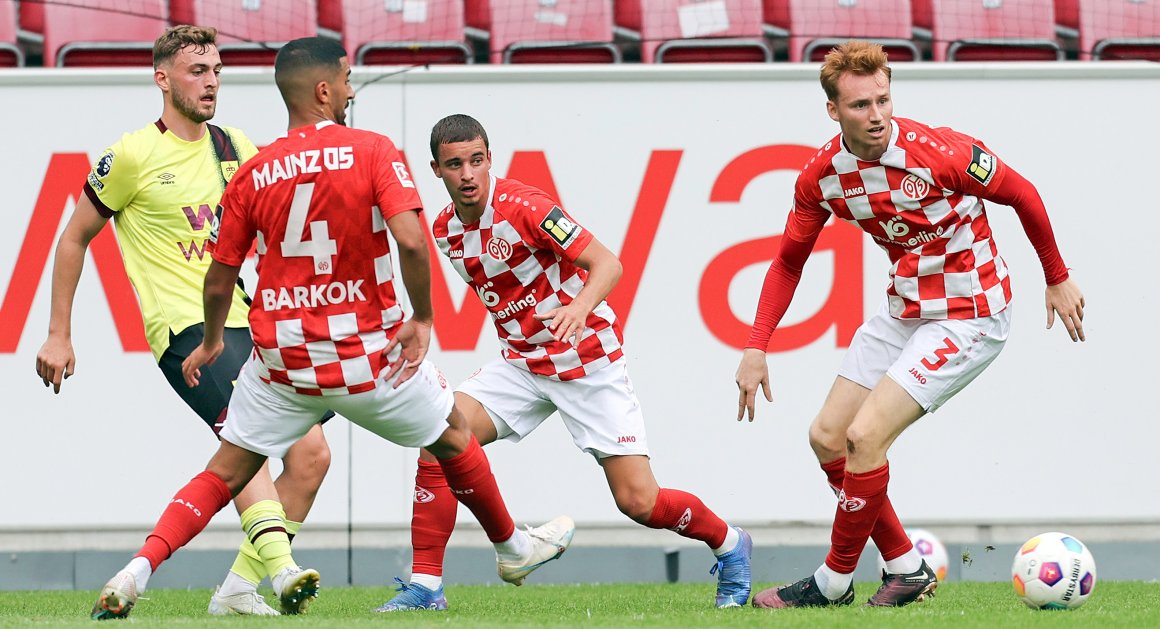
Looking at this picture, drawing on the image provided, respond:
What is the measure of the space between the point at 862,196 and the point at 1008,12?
3385mm

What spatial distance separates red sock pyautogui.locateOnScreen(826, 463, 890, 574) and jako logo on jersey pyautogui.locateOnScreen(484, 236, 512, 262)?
143 centimetres

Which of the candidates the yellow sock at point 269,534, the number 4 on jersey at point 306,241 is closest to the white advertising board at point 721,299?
the yellow sock at point 269,534

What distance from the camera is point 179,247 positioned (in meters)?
5.19

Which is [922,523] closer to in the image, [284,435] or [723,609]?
[723,609]

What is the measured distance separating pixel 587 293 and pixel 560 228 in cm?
39

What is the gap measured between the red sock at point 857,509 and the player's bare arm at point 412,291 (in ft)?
5.17

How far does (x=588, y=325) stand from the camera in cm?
528

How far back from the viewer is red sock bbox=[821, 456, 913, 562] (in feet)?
16.9

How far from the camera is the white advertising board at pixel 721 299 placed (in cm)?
679

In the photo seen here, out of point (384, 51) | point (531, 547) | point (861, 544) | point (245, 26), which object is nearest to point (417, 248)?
point (531, 547)

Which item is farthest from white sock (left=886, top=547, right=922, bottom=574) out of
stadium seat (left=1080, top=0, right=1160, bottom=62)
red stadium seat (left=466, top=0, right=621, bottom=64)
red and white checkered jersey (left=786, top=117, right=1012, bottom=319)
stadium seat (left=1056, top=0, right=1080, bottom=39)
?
stadium seat (left=1056, top=0, right=1080, bottom=39)

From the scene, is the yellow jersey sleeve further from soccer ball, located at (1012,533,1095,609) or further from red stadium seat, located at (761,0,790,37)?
red stadium seat, located at (761,0,790,37)

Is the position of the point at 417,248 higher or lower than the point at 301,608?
higher

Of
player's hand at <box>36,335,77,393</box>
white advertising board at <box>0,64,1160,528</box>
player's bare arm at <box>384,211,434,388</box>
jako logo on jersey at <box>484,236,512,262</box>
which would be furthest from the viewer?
white advertising board at <box>0,64,1160,528</box>
